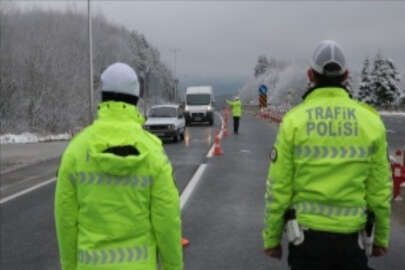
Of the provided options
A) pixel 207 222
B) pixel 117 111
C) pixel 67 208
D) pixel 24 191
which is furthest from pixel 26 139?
pixel 117 111

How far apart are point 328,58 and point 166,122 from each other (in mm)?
23152

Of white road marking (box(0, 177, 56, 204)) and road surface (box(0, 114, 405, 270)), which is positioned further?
white road marking (box(0, 177, 56, 204))

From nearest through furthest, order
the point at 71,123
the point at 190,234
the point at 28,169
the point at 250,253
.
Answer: the point at 250,253, the point at 190,234, the point at 28,169, the point at 71,123

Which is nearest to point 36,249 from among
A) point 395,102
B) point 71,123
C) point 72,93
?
point 71,123

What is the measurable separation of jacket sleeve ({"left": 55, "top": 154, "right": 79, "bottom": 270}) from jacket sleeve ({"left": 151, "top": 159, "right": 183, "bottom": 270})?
44cm

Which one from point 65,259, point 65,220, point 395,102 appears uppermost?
point 65,220

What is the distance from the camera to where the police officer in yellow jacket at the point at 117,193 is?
121 inches

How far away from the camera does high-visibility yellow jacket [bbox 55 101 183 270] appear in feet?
10.1

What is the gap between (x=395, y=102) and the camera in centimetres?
8088

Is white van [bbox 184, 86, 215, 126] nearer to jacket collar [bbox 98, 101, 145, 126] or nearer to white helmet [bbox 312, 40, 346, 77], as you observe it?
white helmet [bbox 312, 40, 346, 77]

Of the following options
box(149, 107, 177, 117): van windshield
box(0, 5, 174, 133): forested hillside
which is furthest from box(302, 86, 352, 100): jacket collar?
box(0, 5, 174, 133): forested hillside

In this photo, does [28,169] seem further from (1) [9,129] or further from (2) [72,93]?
(2) [72,93]

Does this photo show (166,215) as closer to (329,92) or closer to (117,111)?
(117,111)

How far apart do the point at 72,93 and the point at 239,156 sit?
2387 centimetres
